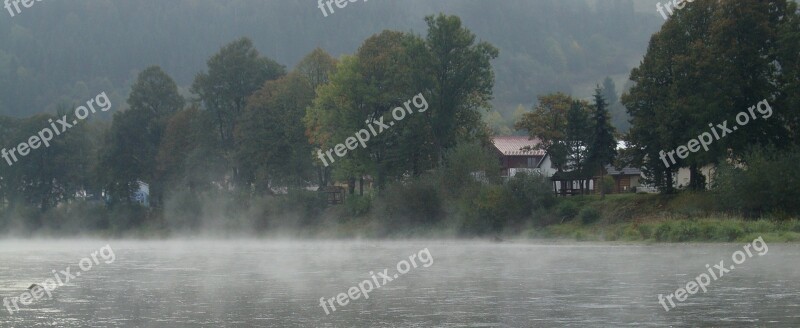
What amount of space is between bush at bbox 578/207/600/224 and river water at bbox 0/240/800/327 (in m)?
9.83

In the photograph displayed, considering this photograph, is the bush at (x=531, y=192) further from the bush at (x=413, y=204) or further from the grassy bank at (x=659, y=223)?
the bush at (x=413, y=204)

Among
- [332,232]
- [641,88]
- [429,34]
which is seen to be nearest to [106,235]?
[332,232]

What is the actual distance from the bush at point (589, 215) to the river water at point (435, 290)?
9834 millimetres

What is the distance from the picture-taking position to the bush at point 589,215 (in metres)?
73.4

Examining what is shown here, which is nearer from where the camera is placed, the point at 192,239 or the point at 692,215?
the point at 692,215

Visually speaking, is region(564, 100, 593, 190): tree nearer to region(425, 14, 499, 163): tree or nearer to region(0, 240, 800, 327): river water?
region(425, 14, 499, 163): tree

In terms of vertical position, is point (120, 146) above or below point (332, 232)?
above

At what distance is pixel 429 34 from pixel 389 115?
22.8 ft

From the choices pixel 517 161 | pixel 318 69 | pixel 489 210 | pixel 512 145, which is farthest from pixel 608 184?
pixel 512 145

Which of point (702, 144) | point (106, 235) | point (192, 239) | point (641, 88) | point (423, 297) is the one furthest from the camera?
point (106, 235)

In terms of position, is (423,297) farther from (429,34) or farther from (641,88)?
(429,34)

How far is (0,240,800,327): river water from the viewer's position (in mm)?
31516

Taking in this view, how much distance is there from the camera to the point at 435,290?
130 ft

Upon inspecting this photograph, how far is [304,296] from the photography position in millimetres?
38406
